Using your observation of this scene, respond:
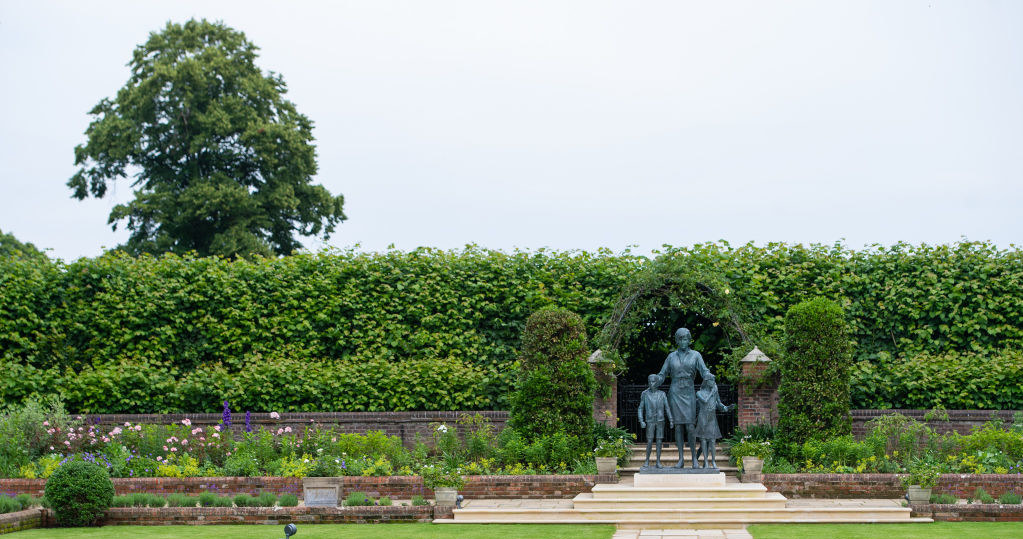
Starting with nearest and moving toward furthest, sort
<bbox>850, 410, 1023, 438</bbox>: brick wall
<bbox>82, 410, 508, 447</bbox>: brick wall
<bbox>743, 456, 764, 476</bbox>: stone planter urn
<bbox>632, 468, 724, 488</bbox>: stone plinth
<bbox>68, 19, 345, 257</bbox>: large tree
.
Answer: <bbox>632, 468, 724, 488</bbox>: stone plinth, <bbox>743, 456, 764, 476</bbox>: stone planter urn, <bbox>850, 410, 1023, 438</bbox>: brick wall, <bbox>82, 410, 508, 447</bbox>: brick wall, <bbox>68, 19, 345, 257</bbox>: large tree

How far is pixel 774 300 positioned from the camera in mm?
17406

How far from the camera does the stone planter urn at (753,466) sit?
46.3ft

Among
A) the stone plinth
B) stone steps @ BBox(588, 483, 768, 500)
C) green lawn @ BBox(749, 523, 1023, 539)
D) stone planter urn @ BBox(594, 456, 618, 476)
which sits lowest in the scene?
green lawn @ BBox(749, 523, 1023, 539)

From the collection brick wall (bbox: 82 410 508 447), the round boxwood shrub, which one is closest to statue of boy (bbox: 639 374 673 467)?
brick wall (bbox: 82 410 508 447)

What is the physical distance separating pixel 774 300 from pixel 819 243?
60.2 inches

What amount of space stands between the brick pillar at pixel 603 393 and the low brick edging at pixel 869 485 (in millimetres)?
3549

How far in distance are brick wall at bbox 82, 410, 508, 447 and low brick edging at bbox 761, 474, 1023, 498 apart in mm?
5142

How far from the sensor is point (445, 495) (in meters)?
12.7

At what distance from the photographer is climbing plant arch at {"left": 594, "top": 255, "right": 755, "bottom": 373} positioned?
54.7 feet

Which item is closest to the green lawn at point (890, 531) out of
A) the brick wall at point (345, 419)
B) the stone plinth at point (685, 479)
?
the stone plinth at point (685, 479)

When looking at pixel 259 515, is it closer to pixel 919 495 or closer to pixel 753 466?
pixel 753 466

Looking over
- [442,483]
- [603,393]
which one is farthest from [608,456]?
[442,483]

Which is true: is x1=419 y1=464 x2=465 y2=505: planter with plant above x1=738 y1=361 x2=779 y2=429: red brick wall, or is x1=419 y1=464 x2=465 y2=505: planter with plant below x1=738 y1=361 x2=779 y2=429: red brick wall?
below

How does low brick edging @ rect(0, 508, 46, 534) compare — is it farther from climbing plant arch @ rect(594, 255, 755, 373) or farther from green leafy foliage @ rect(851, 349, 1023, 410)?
green leafy foliage @ rect(851, 349, 1023, 410)
